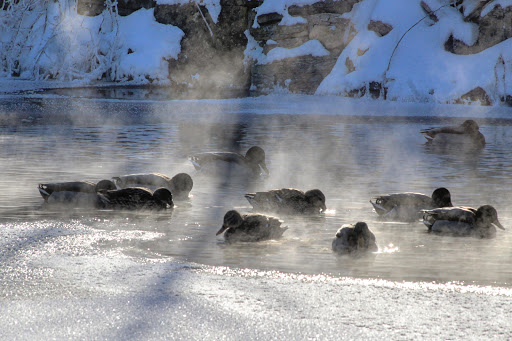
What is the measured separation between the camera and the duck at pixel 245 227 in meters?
5.97

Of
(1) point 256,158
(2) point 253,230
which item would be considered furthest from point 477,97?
(2) point 253,230

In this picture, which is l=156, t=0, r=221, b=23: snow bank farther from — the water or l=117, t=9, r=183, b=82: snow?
the water

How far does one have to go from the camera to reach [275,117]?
21.2 m

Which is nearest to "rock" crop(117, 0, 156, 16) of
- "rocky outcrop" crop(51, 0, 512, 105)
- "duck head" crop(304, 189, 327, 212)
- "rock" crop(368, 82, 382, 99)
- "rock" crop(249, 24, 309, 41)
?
"rocky outcrop" crop(51, 0, 512, 105)

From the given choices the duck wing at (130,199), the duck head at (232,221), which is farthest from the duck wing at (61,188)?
the duck head at (232,221)

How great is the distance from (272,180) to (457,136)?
603cm

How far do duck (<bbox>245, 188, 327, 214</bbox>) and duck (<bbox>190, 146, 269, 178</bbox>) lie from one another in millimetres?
2750

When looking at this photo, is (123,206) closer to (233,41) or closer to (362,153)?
(362,153)

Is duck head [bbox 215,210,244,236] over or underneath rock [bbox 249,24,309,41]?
underneath

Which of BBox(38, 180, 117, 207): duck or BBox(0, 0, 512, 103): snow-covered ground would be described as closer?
BBox(38, 180, 117, 207): duck

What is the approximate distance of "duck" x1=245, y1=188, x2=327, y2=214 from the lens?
7340mm

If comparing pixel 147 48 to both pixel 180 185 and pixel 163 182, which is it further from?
pixel 180 185

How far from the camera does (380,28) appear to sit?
94.5 ft

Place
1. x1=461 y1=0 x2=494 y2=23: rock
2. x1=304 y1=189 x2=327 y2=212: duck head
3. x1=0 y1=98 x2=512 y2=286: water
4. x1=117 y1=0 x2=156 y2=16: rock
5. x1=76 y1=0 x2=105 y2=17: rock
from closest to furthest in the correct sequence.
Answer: x1=0 y1=98 x2=512 y2=286: water
x1=304 y1=189 x2=327 y2=212: duck head
x1=461 y1=0 x2=494 y2=23: rock
x1=117 y1=0 x2=156 y2=16: rock
x1=76 y1=0 x2=105 y2=17: rock
